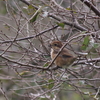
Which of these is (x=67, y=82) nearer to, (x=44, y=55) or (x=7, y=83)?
(x=44, y=55)

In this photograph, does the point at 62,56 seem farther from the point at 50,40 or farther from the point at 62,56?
the point at 50,40

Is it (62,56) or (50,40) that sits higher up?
(50,40)

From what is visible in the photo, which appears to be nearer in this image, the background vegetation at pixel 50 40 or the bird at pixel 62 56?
the background vegetation at pixel 50 40

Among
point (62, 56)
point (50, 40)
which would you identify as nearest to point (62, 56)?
point (62, 56)

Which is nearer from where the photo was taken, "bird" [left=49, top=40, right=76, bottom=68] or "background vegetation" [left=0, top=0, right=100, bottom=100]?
"background vegetation" [left=0, top=0, right=100, bottom=100]

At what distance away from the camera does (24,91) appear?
4887 millimetres

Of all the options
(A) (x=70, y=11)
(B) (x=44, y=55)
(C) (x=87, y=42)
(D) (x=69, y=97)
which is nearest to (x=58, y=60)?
(B) (x=44, y=55)

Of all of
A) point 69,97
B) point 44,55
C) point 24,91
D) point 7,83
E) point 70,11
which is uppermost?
point 70,11

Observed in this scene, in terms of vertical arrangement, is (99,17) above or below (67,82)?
above

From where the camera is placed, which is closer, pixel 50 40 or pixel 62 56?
pixel 62 56

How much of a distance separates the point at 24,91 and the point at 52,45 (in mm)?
1253

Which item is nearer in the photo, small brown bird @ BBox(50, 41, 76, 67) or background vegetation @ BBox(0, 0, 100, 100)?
background vegetation @ BBox(0, 0, 100, 100)

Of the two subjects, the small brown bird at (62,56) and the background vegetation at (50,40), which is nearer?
the background vegetation at (50,40)

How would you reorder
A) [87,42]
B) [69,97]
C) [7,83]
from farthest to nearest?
1. [69,97]
2. [7,83]
3. [87,42]
